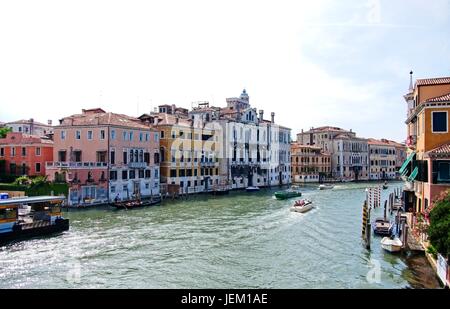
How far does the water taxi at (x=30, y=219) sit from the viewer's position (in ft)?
41.4

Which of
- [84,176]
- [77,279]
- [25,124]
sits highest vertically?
[25,124]

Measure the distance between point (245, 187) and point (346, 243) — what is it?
2401 cm

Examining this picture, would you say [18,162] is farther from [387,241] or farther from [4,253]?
[387,241]

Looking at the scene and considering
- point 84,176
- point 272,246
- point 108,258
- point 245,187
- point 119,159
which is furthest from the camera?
point 245,187

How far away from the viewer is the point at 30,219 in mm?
14367

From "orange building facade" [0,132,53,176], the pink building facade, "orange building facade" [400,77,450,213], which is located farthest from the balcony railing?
"orange building facade" [400,77,450,213]

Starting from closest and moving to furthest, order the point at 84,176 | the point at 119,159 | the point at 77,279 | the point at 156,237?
the point at 77,279
the point at 156,237
the point at 84,176
the point at 119,159

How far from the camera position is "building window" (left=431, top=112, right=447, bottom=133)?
11.4 m

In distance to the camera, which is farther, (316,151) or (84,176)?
(316,151)

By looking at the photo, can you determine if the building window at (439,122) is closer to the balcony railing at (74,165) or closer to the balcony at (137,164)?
the balcony railing at (74,165)

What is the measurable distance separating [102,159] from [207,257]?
14599mm

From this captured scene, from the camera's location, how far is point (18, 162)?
24.8 meters

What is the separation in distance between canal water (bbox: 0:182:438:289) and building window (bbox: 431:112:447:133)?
3778 mm
